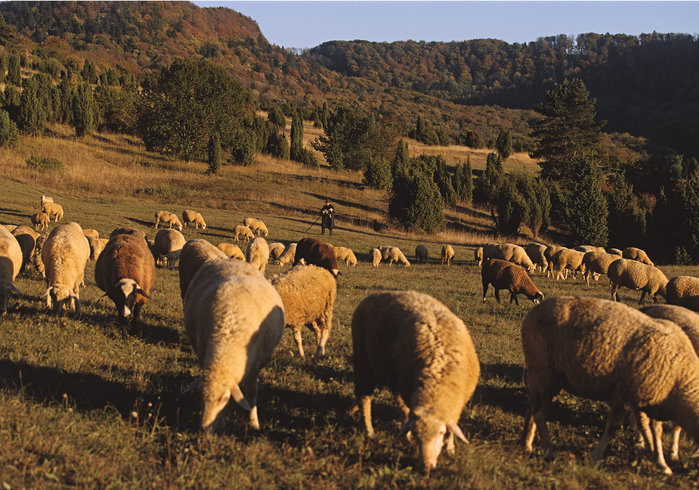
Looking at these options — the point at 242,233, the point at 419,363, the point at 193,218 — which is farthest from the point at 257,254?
the point at 419,363

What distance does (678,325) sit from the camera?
7023 millimetres

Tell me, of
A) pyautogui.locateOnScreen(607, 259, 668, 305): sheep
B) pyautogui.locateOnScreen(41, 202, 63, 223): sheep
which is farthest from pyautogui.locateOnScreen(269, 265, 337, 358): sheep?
pyautogui.locateOnScreen(41, 202, 63, 223): sheep

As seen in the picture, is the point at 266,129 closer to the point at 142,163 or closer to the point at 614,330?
the point at 142,163

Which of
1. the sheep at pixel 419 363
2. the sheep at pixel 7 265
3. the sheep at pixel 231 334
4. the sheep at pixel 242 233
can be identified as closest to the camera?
the sheep at pixel 419 363

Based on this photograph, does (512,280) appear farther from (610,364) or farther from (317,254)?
(610,364)

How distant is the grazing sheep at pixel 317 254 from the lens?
15641 millimetres

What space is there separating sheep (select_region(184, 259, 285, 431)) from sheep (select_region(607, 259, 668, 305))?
14877 mm

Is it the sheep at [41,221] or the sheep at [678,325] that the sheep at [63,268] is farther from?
the sheep at [41,221]

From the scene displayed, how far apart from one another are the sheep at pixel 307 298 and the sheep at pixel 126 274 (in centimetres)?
247

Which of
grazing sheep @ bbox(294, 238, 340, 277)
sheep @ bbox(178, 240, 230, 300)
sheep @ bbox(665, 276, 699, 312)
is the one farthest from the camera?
grazing sheep @ bbox(294, 238, 340, 277)

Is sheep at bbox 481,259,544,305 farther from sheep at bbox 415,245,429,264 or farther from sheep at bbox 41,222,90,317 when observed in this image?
sheep at bbox 415,245,429,264

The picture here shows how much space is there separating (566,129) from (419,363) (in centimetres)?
6123

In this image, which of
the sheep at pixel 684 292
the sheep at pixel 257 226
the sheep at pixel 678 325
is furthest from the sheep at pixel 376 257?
the sheep at pixel 678 325

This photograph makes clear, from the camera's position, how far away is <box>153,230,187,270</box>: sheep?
1823 cm
